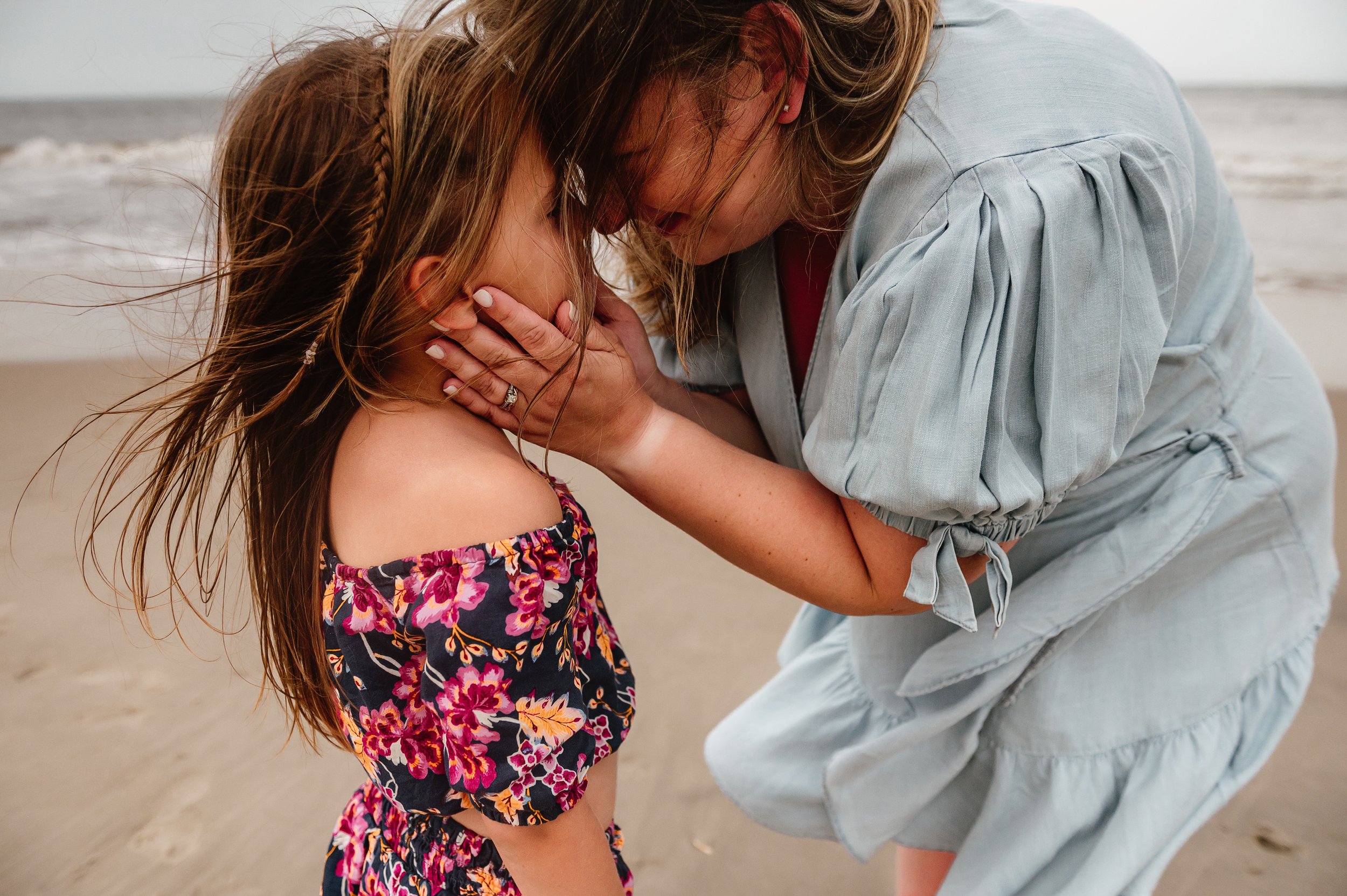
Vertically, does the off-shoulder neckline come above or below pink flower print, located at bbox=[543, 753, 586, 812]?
above

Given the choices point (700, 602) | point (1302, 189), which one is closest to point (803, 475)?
point (700, 602)

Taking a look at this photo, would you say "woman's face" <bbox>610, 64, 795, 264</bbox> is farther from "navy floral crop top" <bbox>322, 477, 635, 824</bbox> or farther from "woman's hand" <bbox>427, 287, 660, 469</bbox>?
"navy floral crop top" <bbox>322, 477, 635, 824</bbox>

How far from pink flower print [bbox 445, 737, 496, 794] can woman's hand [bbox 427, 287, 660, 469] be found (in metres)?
0.33

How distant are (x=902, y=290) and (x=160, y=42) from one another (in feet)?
34.0

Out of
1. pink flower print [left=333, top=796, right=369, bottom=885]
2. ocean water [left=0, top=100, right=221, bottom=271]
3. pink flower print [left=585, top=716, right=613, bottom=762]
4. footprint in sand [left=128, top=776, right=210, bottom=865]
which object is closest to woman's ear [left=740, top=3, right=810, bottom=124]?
ocean water [left=0, top=100, right=221, bottom=271]

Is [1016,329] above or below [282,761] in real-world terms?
above

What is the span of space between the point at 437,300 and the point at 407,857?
2.13 ft

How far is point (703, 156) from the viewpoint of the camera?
37.1 inches

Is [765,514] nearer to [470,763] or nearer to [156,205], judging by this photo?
[470,763]

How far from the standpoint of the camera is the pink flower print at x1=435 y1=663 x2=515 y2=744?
0.87 metres

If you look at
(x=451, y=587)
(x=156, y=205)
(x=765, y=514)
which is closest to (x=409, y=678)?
(x=451, y=587)

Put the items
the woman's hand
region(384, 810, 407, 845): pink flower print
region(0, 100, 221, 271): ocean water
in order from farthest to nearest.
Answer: region(0, 100, 221, 271): ocean water → region(384, 810, 407, 845): pink flower print → the woman's hand

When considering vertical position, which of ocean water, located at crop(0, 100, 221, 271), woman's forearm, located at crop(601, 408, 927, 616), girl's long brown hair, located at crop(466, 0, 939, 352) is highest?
girl's long brown hair, located at crop(466, 0, 939, 352)

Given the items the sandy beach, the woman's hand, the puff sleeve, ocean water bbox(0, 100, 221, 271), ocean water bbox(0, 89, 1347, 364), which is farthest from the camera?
ocean water bbox(0, 89, 1347, 364)
